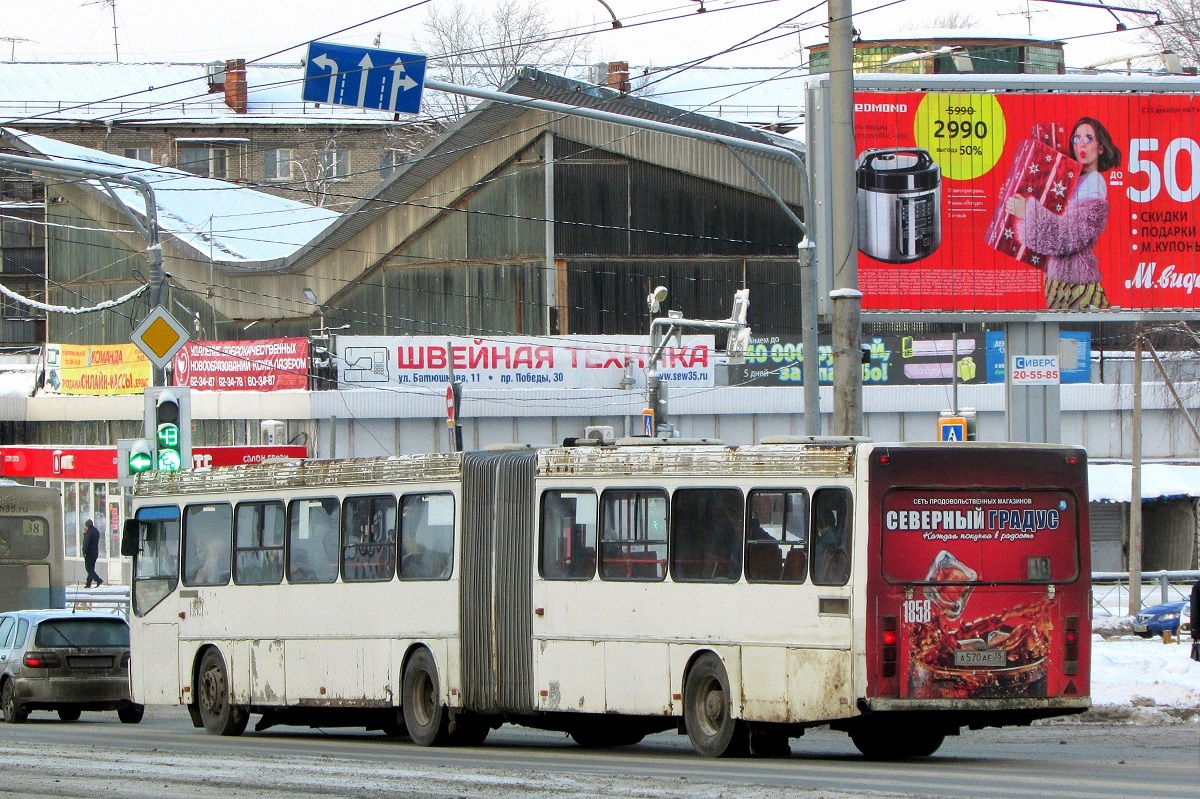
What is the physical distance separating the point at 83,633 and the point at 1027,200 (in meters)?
13.0

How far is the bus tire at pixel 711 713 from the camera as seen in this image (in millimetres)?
13578

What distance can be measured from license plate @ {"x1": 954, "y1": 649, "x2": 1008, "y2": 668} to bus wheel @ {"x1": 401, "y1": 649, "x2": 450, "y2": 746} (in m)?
4.98

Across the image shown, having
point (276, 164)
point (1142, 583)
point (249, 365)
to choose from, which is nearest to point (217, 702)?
point (1142, 583)

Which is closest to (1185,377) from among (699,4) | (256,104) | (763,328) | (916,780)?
(763,328)

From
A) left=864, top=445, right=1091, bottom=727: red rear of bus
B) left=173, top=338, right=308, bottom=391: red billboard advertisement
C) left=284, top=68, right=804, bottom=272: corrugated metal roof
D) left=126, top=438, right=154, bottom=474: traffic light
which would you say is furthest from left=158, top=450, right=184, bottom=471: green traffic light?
left=173, top=338, right=308, bottom=391: red billboard advertisement

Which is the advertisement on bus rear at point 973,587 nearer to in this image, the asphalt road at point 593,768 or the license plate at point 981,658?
the license plate at point 981,658

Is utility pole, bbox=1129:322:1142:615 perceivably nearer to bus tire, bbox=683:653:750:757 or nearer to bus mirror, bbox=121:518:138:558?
bus mirror, bbox=121:518:138:558

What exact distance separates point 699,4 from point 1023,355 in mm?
6798

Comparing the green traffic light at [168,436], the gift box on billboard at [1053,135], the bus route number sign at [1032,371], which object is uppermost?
the gift box on billboard at [1053,135]

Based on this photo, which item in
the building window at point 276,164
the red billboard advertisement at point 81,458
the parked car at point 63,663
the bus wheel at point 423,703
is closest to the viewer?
the bus wheel at point 423,703

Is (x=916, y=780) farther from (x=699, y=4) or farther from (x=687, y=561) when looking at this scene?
(x=699, y=4)

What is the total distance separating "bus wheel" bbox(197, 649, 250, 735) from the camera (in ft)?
60.3

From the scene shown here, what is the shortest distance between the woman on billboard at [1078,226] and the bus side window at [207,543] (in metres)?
11.3

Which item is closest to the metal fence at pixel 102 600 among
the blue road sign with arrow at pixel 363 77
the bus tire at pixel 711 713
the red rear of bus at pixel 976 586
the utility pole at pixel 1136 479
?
the blue road sign with arrow at pixel 363 77
